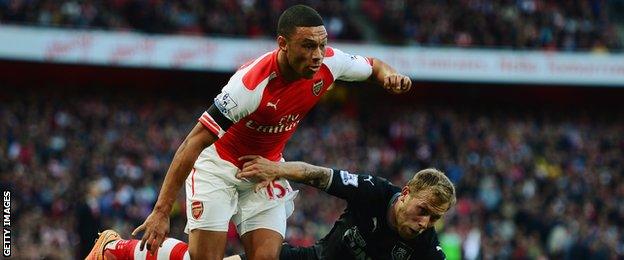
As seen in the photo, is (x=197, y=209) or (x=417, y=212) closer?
(x=417, y=212)

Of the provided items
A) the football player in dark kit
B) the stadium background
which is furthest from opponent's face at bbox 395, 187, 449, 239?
the stadium background

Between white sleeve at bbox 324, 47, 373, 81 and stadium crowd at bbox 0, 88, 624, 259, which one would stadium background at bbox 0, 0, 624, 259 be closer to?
stadium crowd at bbox 0, 88, 624, 259

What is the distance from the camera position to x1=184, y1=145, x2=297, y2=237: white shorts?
23.4ft

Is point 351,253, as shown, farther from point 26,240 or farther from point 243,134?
point 26,240

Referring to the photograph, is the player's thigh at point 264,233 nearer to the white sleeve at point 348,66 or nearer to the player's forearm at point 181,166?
the player's forearm at point 181,166

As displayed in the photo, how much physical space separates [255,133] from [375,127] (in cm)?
1778

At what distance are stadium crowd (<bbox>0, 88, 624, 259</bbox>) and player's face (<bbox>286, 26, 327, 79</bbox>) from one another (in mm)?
7130

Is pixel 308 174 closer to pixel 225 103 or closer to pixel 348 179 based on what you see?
pixel 348 179

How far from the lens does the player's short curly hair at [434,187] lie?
640 cm

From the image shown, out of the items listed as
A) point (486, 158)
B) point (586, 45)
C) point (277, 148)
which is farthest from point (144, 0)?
point (277, 148)

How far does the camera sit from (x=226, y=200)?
7184mm

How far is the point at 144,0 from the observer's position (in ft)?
73.2

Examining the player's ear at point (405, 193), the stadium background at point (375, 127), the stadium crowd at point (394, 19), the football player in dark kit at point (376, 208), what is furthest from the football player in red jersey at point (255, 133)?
the stadium crowd at point (394, 19)

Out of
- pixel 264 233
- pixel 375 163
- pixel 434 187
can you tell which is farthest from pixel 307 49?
pixel 375 163
